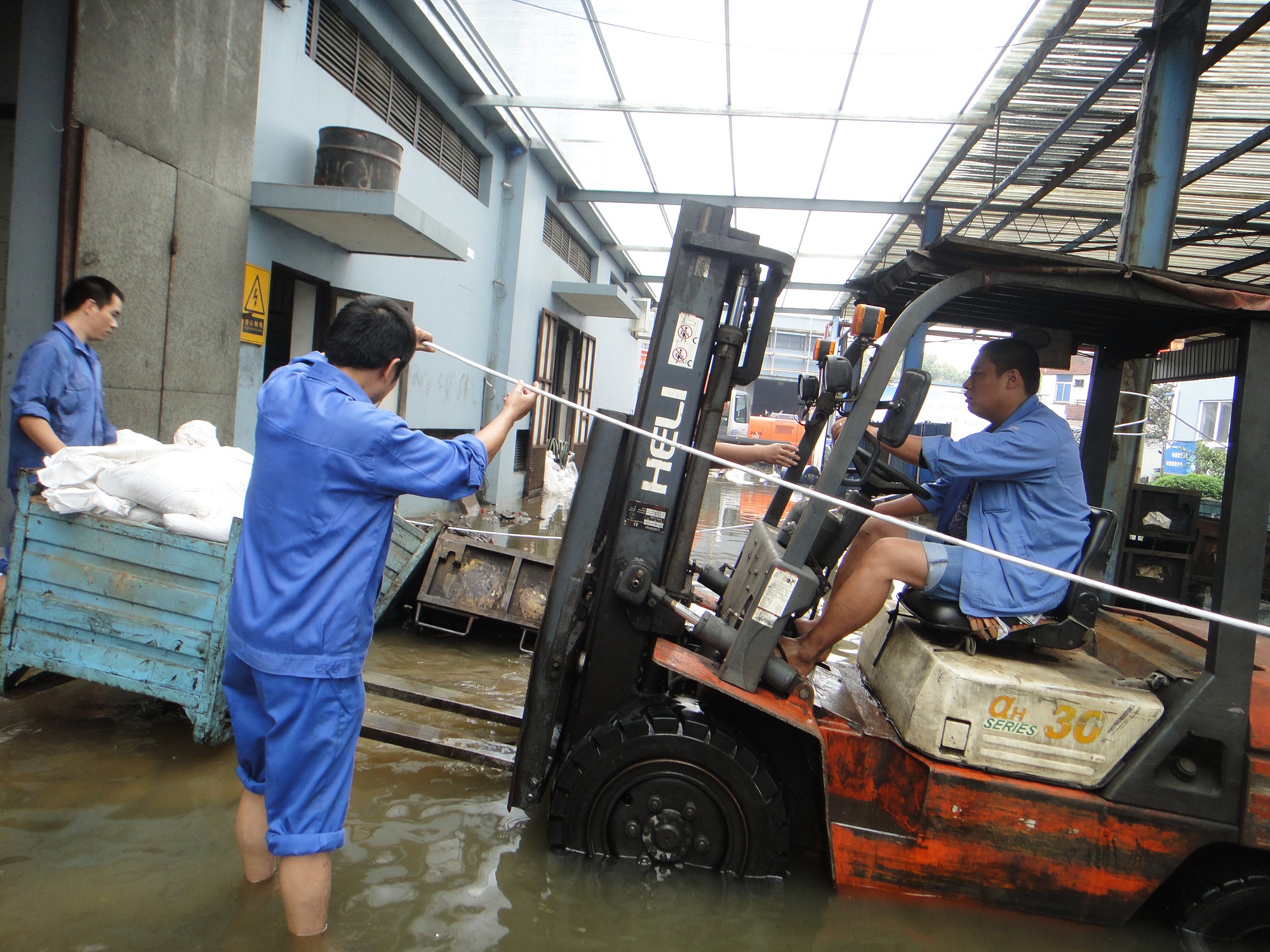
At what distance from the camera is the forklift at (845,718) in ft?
9.30

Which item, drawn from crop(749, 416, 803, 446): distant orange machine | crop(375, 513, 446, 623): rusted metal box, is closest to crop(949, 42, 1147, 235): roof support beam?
crop(375, 513, 446, 623): rusted metal box

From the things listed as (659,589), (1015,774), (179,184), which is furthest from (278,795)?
(179,184)

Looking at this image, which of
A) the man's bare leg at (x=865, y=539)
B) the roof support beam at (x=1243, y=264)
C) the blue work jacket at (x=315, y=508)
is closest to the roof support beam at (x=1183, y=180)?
the roof support beam at (x=1243, y=264)

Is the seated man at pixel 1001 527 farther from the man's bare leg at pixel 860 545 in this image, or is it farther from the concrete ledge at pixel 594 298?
the concrete ledge at pixel 594 298

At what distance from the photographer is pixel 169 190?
18.0ft

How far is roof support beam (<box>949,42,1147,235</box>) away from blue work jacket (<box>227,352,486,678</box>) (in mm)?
5286

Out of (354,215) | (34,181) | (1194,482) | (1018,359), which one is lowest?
(1194,482)

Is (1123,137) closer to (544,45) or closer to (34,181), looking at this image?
(544,45)

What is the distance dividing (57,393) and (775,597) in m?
3.81

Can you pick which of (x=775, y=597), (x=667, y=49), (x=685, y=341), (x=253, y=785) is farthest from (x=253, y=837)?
(x=667, y=49)

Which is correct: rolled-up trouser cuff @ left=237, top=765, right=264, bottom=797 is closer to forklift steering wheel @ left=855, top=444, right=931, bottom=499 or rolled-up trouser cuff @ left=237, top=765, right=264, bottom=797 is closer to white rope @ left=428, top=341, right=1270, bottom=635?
white rope @ left=428, top=341, right=1270, bottom=635

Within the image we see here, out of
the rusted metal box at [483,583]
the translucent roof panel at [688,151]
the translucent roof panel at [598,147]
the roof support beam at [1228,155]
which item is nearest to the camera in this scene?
the rusted metal box at [483,583]

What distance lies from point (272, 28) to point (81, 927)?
21.3 ft

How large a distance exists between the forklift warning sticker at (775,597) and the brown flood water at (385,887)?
1.05 meters
